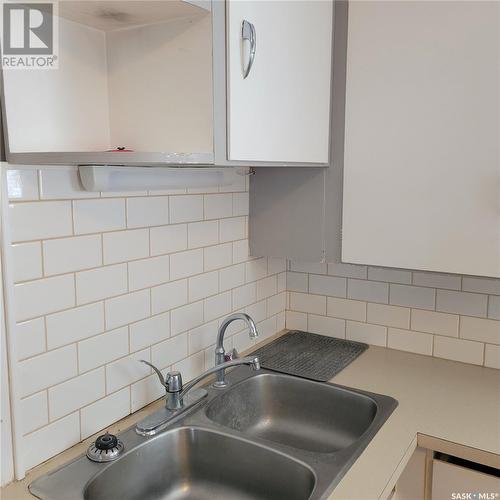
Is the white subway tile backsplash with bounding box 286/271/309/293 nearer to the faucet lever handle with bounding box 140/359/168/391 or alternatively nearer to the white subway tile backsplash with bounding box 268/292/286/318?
A: the white subway tile backsplash with bounding box 268/292/286/318

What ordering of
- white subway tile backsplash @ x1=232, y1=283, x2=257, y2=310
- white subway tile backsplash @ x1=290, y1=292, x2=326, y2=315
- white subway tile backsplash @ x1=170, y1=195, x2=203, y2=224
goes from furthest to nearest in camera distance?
white subway tile backsplash @ x1=290, y1=292, x2=326, y2=315 → white subway tile backsplash @ x1=232, y1=283, x2=257, y2=310 → white subway tile backsplash @ x1=170, y1=195, x2=203, y2=224

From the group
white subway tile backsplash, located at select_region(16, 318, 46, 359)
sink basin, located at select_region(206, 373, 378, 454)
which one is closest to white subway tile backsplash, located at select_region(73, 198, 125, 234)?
white subway tile backsplash, located at select_region(16, 318, 46, 359)

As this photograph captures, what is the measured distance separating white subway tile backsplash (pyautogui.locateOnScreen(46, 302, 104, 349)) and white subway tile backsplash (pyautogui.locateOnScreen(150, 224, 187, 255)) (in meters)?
0.23

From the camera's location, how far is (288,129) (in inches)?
49.9

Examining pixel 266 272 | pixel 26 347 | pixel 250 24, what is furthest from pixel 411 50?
pixel 26 347

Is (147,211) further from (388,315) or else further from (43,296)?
(388,315)

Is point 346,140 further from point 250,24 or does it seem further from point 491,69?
point 250,24

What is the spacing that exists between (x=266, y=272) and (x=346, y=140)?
605 millimetres

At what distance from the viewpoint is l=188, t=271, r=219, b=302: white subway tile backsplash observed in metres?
1.47

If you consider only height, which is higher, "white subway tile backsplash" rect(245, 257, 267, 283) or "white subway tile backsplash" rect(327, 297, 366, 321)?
"white subway tile backsplash" rect(245, 257, 267, 283)

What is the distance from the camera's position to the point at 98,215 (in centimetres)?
115

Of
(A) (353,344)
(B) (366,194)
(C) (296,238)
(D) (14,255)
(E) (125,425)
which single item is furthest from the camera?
(A) (353,344)

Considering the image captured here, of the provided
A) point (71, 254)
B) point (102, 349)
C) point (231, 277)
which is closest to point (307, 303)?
point (231, 277)

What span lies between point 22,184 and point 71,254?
0.62 ft
